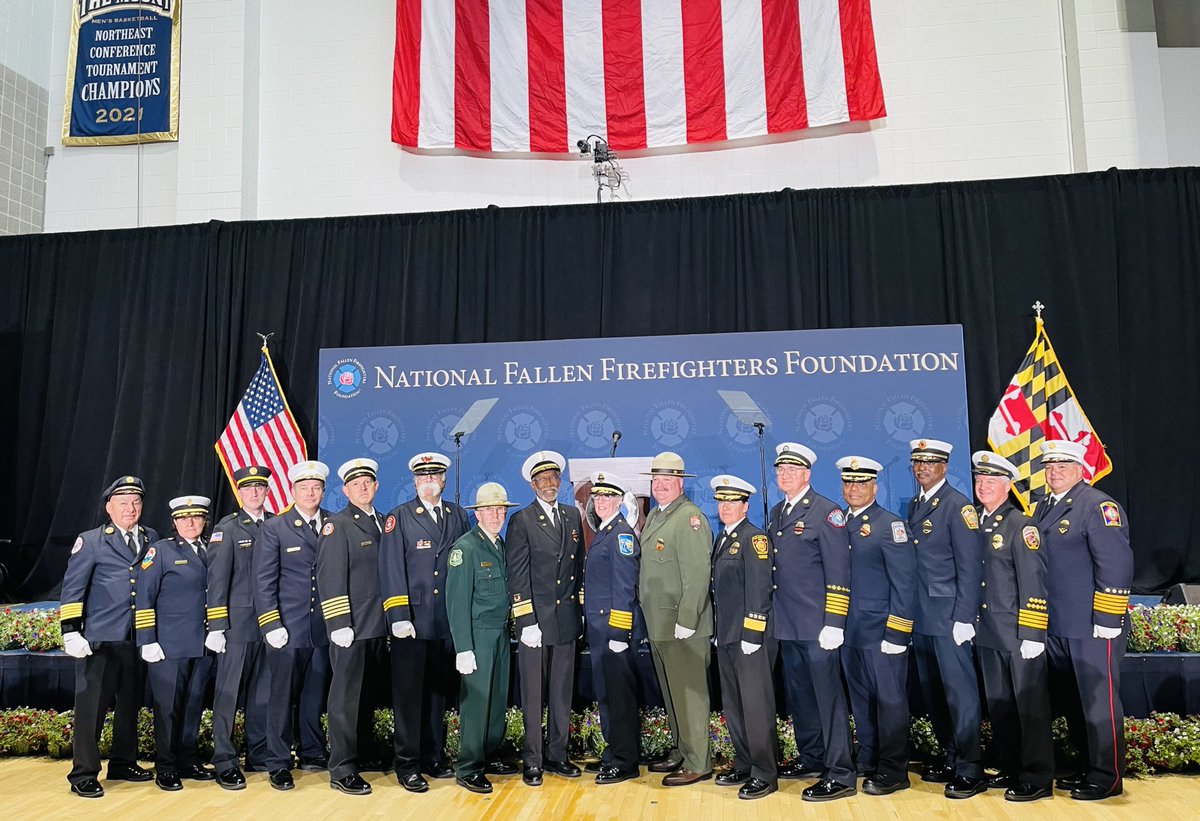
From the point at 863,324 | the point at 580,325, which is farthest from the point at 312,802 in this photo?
the point at 863,324

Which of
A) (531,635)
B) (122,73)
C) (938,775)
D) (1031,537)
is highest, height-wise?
(122,73)

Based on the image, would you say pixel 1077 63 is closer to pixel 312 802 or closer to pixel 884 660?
pixel 884 660

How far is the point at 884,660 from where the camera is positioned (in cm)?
437

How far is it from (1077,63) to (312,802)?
23.0 ft

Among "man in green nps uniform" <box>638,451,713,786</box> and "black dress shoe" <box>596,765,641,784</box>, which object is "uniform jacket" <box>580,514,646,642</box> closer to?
"man in green nps uniform" <box>638,451,713,786</box>

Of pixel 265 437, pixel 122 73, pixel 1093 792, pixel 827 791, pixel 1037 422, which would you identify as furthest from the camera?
pixel 122 73

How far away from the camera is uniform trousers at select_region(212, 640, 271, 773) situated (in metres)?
4.60

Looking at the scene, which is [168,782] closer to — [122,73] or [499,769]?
[499,769]

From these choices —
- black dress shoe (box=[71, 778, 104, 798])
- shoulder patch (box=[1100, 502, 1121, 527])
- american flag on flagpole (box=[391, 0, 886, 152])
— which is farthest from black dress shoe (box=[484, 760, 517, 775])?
american flag on flagpole (box=[391, 0, 886, 152])

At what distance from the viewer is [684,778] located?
4.46 m

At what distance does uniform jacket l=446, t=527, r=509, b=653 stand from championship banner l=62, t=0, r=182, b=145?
16.9 ft

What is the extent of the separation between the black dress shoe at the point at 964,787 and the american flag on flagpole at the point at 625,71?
476 centimetres

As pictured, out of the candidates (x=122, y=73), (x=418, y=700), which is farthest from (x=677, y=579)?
(x=122, y=73)

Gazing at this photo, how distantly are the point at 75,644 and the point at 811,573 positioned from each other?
344 centimetres
